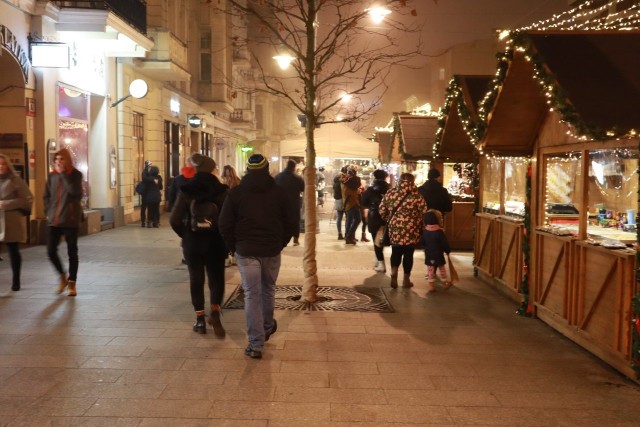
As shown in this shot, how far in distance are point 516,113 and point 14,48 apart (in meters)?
9.51

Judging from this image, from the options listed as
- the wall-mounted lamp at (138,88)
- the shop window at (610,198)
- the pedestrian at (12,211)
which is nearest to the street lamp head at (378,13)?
the shop window at (610,198)

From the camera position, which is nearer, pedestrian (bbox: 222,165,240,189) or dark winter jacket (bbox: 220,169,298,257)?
dark winter jacket (bbox: 220,169,298,257)

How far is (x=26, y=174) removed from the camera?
43.0 ft

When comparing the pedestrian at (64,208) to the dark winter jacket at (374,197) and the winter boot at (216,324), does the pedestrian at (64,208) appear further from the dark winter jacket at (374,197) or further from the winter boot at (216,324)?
the dark winter jacket at (374,197)

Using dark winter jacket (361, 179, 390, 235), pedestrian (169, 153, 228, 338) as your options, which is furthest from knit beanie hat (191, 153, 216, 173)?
dark winter jacket (361, 179, 390, 235)

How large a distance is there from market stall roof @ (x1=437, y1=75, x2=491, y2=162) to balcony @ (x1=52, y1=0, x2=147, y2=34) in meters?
8.00

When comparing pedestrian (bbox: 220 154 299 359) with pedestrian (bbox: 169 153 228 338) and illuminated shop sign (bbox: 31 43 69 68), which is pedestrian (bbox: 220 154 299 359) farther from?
illuminated shop sign (bbox: 31 43 69 68)

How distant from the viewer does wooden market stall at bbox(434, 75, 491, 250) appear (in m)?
10.5

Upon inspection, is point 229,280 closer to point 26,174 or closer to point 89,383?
point 89,383

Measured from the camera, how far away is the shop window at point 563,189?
707cm

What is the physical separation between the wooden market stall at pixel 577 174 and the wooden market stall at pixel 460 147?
1.27 metres

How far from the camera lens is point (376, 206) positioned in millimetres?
11391

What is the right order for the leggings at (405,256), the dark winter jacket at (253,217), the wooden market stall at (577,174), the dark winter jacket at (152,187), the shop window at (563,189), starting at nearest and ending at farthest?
the wooden market stall at (577,174) → the dark winter jacket at (253,217) → the shop window at (563,189) → the leggings at (405,256) → the dark winter jacket at (152,187)

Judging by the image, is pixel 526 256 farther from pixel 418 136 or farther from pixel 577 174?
pixel 418 136
